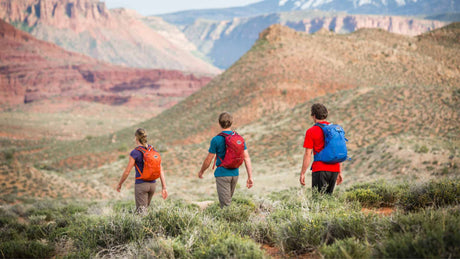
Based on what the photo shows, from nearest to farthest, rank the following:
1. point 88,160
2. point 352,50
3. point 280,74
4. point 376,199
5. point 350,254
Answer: point 350,254
point 376,199
point 88,160
point 280,74
point 352,50

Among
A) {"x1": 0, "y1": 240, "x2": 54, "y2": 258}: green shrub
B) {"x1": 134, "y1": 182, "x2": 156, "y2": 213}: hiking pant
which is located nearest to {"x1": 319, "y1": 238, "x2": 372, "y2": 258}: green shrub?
{"x1": 134, "y1": 182, "x2": 156, "y2": 213}: hiking pant

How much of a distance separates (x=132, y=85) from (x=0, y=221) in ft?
326

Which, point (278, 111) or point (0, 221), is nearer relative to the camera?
point (0, 221)

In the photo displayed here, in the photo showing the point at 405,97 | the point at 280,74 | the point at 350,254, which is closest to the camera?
the point at 350,254

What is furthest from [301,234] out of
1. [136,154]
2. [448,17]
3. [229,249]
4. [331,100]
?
[448,17]

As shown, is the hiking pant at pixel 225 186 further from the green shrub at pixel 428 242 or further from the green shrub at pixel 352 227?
the green shrub at pixel 428 242

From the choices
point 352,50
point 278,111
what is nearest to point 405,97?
point 278,111

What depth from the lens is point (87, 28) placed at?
540ft

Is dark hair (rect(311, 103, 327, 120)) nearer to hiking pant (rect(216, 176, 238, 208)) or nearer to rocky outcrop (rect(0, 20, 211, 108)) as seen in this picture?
hiking pant (rect(216, 176, 238, 208))

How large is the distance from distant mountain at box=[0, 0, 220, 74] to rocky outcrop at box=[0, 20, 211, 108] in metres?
53.2

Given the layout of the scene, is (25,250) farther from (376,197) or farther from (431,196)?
(431,196)

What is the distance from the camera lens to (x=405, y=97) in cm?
1980

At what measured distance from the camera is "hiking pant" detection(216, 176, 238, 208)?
16.0 ft

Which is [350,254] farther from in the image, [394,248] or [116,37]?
[116,37]
